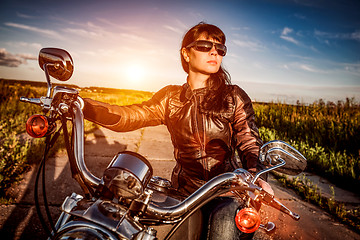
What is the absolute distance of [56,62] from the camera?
1.10 m

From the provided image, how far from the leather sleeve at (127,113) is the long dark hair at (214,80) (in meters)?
0.49

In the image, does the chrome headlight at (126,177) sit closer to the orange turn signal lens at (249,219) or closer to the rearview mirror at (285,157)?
the orange turn signal lens at (249,219)

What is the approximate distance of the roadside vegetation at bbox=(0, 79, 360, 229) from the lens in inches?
126

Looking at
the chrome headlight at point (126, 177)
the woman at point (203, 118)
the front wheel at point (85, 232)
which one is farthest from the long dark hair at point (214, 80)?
the front wheel at point (85, 232)

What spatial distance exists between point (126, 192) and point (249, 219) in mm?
510

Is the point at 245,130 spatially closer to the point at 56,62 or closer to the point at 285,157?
the point at 285,157

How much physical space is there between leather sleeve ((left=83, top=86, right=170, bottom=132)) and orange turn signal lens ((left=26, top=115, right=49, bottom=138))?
0.36m

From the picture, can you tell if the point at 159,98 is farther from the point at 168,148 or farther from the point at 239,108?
the point at 168,148

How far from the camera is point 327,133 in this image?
575cm

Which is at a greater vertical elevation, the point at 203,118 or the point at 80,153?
the point at 203,118

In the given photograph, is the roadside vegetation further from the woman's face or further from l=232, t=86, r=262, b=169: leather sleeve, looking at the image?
l=232, t=86, r=262, b=169: leather sleeve

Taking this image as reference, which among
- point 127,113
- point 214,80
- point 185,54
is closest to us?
point 127,113

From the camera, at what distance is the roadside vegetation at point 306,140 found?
3193 millimetres

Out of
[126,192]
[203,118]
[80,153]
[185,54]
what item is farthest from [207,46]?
[126,192]
